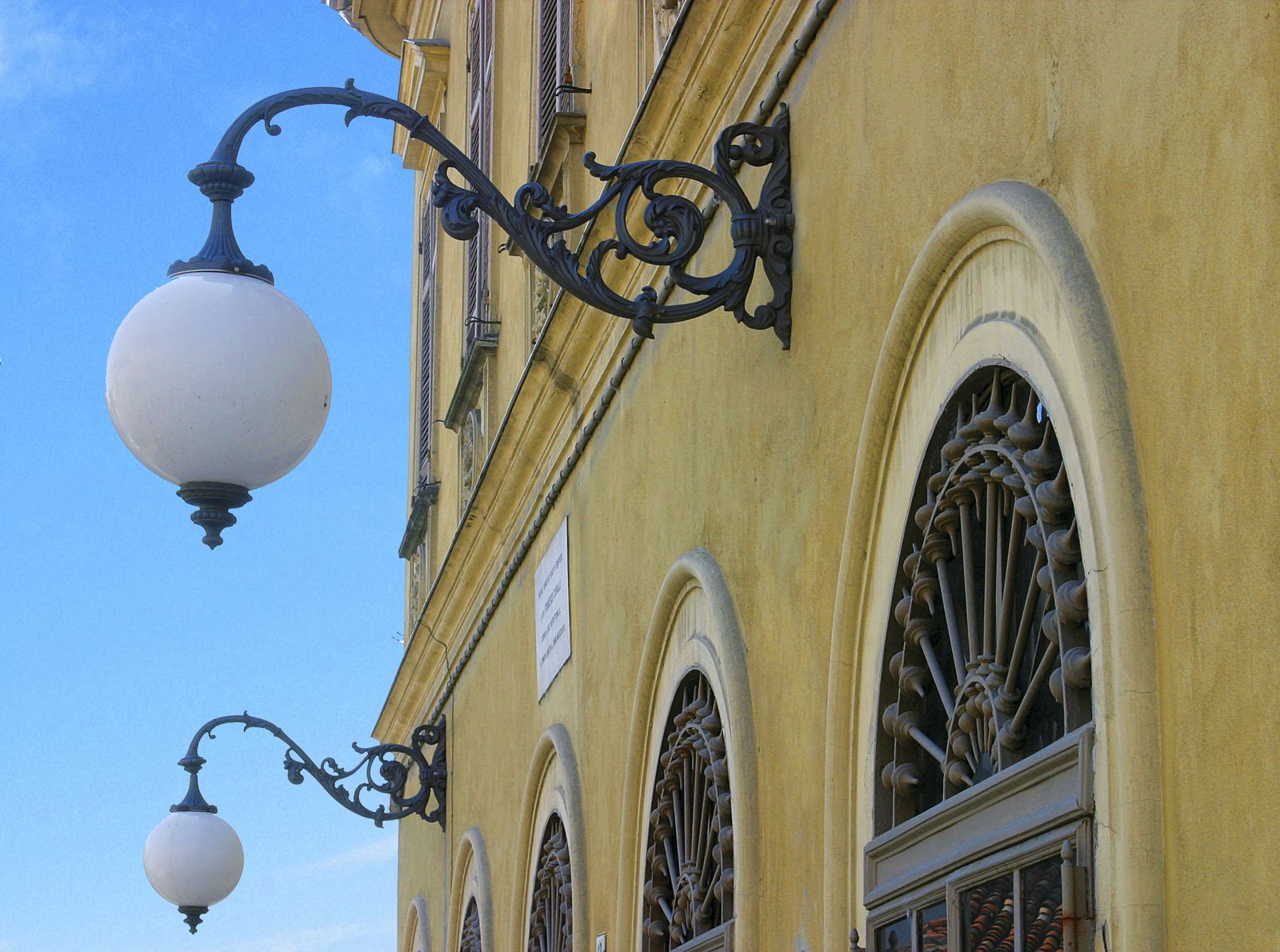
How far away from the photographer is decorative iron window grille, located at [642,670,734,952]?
207 inches

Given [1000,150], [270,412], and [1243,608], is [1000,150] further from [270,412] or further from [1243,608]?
[270,412]

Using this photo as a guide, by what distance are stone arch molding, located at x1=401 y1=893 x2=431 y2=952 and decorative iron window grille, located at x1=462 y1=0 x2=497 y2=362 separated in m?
4.24

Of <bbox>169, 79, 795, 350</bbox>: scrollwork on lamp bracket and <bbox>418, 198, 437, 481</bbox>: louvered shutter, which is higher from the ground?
<bbox>418, 198, 437, 481</bbox>: louvered shutter

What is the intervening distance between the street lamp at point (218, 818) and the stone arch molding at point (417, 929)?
49.3 inches

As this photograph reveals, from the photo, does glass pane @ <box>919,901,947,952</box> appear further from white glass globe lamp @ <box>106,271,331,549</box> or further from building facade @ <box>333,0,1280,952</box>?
white glass globe lamp @ <box>106,271,331,549</box>

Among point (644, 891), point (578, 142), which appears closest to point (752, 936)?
point (644, 891)

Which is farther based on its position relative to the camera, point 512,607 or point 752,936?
point 512,607

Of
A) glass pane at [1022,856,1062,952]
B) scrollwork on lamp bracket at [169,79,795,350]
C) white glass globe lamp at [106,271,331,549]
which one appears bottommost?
glass pane at [1022,856,1062,952]

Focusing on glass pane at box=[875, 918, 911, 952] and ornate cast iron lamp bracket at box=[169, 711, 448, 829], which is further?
ornate cast iron lamp bracket at box=[169, 711, 448, 829]

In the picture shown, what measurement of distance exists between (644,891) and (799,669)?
71.6 inches

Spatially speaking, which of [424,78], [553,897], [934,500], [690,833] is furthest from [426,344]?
[934,500]

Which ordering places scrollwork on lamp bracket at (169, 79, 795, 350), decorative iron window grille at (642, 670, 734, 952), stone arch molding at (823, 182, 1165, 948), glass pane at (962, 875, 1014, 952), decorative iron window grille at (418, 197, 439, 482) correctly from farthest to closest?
decorative iron window grille at (418, 197, 439, 482) → decorative iron window grille at (642, 670, 734, 952) → scrollwork on lamp bracket at (169, 79, 795, 350) → glass pane at (962, 875, 1014, 952) → stone arch molding at (823, 182, 1165, 948)

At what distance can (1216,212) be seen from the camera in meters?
2.55

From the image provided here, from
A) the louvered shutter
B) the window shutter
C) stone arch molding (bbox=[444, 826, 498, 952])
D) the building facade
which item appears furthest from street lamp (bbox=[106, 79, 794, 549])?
the louvered shutter
